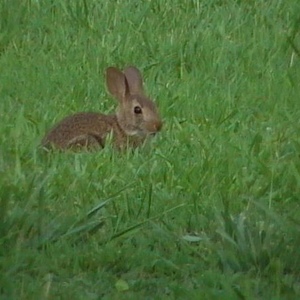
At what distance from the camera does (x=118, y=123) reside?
815 cm

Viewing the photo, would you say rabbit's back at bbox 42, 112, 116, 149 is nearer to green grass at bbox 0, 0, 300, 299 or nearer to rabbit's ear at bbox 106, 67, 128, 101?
green grass at bbox 0, 0, 300, 299

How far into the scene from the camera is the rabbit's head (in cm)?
820

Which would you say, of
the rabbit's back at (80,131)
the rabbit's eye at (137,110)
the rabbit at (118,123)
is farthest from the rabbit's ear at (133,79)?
the rabbit's back at (80,131)

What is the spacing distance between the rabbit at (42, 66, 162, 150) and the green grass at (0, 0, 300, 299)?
16 cm

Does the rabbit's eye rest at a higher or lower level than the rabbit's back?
lower

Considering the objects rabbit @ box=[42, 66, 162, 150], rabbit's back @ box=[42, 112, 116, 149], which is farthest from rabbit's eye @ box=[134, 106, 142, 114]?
rabbit's back @ box=[42, 112, 116, 149]

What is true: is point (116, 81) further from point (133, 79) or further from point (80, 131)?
point (80, 131)

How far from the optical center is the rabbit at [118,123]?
7.57m

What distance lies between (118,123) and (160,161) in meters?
1.20

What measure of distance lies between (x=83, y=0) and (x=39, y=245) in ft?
13.9

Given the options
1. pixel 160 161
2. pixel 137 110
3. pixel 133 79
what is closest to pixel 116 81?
pixel 133 79

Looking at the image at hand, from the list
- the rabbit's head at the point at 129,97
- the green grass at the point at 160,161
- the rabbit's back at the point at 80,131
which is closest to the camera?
the green grass at the point at 160,161

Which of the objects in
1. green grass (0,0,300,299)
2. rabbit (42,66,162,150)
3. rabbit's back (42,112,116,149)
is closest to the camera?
green grass (0,0,300,299)

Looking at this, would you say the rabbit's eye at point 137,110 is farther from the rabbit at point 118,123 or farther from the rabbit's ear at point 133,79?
the rabbit's ear at point 133,79
